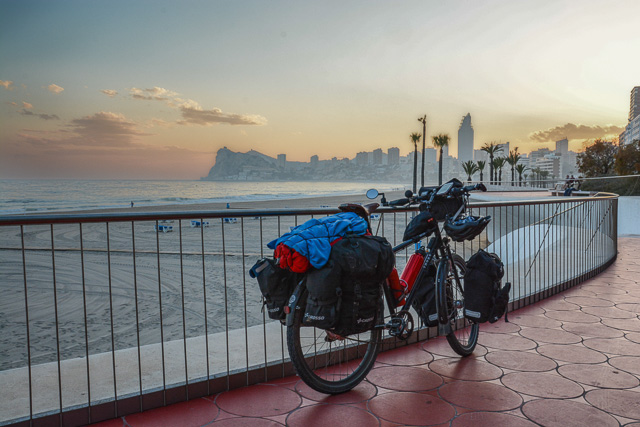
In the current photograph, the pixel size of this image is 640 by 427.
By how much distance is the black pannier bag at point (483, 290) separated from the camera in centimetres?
296

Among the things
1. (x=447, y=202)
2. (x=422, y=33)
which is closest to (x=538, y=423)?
(x=447, y=202)

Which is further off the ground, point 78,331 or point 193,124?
point 193,124

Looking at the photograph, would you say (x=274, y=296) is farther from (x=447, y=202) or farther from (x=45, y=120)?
(x=45, y=120)

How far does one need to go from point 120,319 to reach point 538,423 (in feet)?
22.0

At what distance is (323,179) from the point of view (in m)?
143

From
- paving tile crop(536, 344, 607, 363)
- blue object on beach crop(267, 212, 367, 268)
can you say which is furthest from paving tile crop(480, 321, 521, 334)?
blue object on beach crop(267, 212, 367, 268)

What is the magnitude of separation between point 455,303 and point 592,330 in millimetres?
1595

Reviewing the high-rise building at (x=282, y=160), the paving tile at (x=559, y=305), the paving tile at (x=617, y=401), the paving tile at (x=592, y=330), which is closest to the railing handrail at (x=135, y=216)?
the paving tile at (x=617, y=401)

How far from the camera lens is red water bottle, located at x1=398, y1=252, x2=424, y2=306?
2.80m

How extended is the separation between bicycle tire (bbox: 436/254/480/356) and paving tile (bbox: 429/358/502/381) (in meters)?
0.10

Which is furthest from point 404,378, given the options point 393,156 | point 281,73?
point 393,156

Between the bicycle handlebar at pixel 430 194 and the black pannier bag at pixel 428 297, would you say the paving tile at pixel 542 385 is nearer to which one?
the black pannier bag at pixel 428 297

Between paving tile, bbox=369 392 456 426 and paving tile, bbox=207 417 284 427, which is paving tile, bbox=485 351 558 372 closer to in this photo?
paving tile, bbox=369 392 456 426

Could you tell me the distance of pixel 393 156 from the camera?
162m
